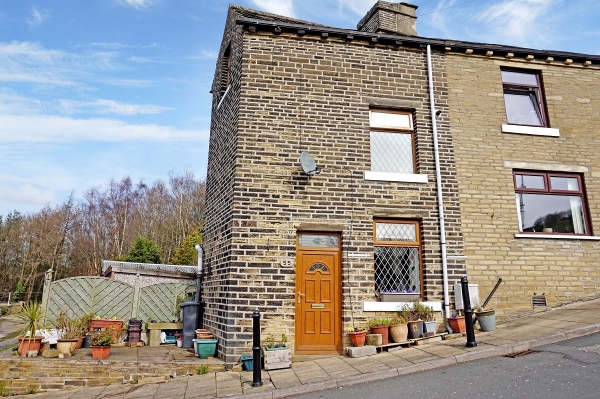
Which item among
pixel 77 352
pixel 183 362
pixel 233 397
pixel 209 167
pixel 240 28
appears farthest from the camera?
pixel 209 167

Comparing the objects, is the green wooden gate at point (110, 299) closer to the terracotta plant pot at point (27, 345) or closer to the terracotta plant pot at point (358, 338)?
the terracotta plant pot at point (27, 345)

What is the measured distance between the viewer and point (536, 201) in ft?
31.6

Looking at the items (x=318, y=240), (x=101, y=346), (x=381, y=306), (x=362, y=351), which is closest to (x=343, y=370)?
(x=362, y=351)

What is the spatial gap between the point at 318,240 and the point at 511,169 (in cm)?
505

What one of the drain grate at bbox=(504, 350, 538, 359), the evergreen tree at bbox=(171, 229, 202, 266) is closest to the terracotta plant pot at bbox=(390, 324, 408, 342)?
the drain grate at bbox=(504, 350, 538, 359)

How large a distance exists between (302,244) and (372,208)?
5.54 feet

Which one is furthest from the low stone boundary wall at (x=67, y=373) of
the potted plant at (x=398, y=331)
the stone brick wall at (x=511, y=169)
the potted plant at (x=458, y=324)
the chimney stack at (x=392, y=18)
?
the chimney stack at (x=392, y=18)

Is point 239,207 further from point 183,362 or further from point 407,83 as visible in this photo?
point 407,83

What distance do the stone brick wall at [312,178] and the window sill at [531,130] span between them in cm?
164

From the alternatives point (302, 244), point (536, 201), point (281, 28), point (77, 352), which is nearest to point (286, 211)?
point (302, 244)

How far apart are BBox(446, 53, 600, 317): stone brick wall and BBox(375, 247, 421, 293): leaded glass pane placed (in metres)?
1.23

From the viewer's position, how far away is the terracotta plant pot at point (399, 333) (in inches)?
299

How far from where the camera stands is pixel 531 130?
9.88 m

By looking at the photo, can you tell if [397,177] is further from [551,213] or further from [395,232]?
[551,213]
